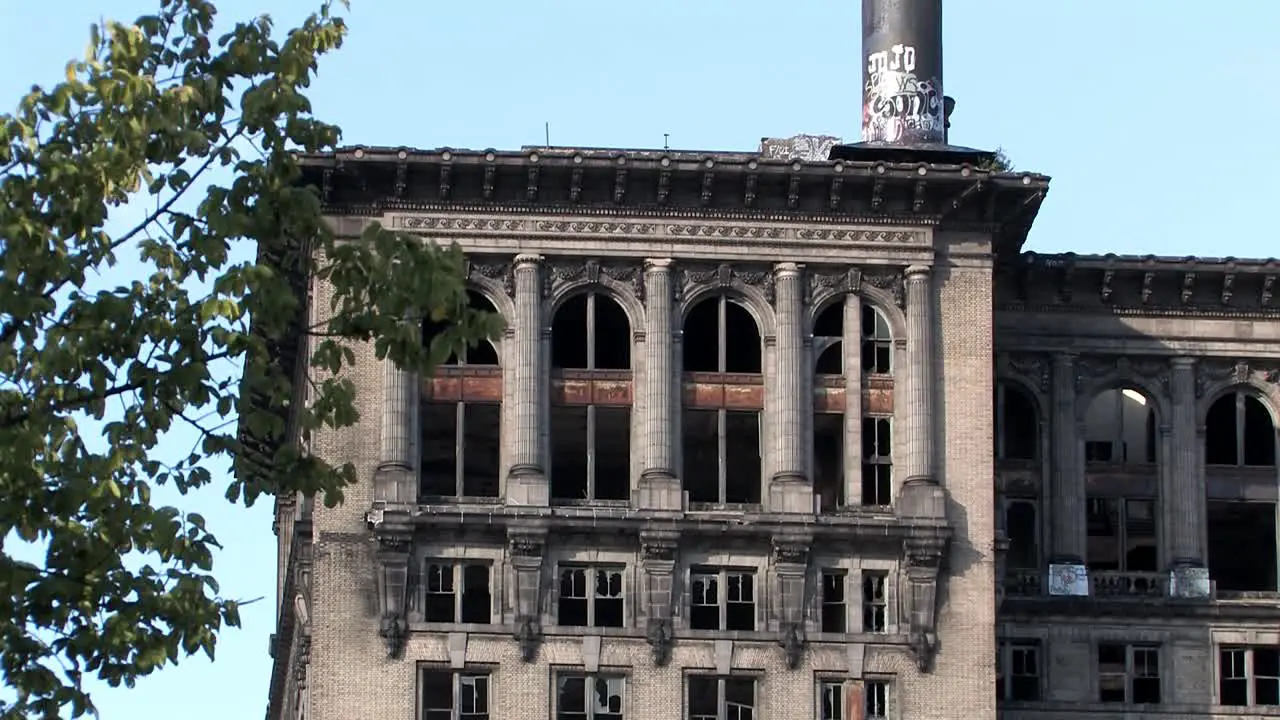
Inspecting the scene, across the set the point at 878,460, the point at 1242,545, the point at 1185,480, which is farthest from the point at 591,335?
the point at 1242,545

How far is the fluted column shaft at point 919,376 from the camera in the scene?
92438 millimetres

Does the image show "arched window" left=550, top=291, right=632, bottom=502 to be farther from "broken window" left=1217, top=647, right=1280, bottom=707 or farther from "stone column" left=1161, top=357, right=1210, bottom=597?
"broken window" left=1217, top=647, right=1280, bottom=707

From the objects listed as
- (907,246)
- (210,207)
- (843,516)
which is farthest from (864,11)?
(210,207)

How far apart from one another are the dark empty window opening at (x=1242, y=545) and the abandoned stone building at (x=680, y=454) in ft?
13.7

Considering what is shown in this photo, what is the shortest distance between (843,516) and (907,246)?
7.58m

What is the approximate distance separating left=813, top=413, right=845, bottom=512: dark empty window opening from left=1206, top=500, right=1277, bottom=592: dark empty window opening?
505 inches

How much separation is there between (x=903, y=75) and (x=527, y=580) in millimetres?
19856

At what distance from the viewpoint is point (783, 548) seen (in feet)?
299

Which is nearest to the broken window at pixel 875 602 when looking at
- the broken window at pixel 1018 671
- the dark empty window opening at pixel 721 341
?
the dark empty window opening at pixel 721 341

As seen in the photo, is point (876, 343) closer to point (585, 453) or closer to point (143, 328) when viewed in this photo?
point (585, 453)

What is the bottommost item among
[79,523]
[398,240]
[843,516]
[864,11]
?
[79,523]

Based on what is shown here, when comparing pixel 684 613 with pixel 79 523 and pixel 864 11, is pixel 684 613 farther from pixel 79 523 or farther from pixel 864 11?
pixel 79 523

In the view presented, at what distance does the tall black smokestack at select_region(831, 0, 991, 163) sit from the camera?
9988 cm

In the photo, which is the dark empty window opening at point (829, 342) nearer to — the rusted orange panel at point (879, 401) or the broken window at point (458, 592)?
the rusted orange panel at point (879, 401)
